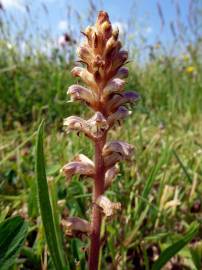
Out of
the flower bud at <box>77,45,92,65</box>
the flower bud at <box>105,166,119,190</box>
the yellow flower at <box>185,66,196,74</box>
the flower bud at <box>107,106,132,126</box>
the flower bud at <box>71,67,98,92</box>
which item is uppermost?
the yellow flower at <box>185,66,196,74</box>

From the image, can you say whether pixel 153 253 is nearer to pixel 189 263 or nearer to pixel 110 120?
pixel 189 263

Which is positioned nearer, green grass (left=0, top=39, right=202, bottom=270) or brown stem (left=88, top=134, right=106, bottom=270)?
brown stem (left=88, top=134, right=106, bottom=270)

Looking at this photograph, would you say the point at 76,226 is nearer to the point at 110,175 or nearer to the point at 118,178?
the point at 110,175

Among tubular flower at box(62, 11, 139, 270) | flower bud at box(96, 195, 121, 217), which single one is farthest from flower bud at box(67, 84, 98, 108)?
flower bud at box(96, 195, 121, 217)

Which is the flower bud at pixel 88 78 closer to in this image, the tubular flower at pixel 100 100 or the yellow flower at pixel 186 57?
the tubular flower at pixel 100 100

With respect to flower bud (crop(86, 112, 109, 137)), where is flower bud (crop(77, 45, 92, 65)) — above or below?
above

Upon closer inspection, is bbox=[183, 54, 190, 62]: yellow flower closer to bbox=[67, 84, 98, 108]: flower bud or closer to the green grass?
the green grass
